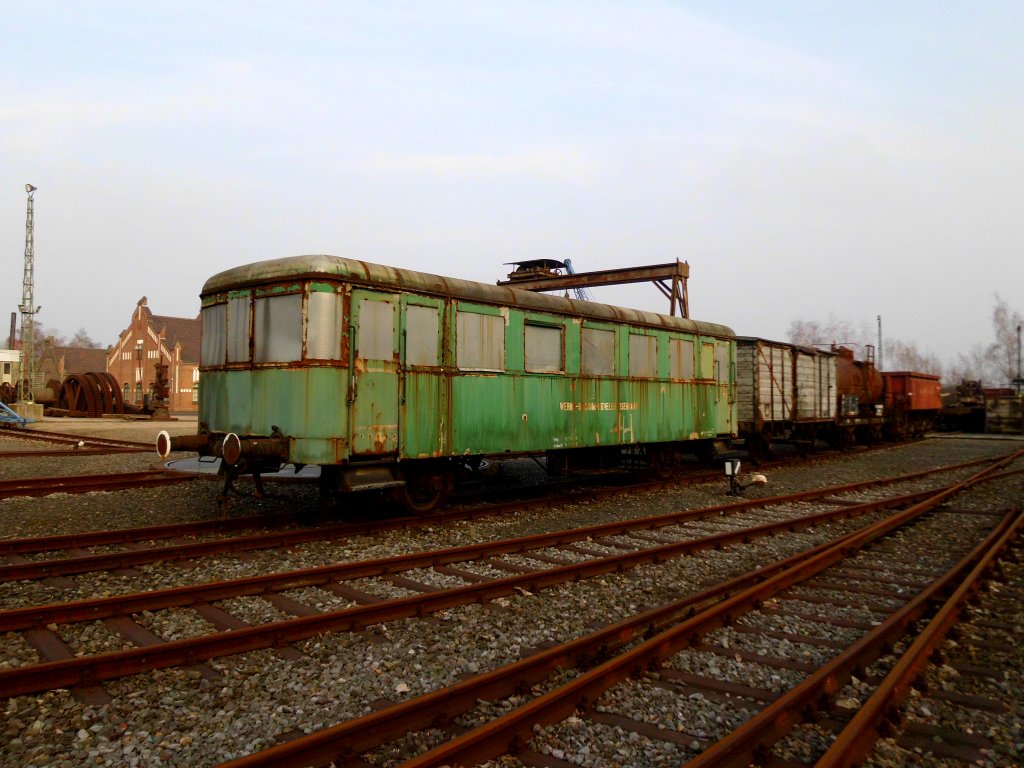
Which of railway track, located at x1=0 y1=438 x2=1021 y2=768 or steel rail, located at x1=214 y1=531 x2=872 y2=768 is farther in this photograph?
railway track, located at x1=0 y1=438 x2=1021 y2=768

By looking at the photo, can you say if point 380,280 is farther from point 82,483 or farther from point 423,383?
point 82,483

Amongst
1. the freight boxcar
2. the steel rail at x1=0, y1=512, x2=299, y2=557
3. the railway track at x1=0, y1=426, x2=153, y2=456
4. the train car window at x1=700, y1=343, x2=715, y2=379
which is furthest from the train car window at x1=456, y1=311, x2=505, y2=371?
the railway track at x1=0, y1=426, x2=153, y2=456

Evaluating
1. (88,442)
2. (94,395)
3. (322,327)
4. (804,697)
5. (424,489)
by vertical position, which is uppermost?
(322,327)

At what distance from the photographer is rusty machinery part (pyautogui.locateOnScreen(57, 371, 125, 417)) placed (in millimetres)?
41750

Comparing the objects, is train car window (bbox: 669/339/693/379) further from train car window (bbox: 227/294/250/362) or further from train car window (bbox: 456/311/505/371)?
train car window (bbox: 227/294/250/362)

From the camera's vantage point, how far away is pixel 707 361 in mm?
15047

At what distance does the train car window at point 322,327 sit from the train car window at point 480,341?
1.96m

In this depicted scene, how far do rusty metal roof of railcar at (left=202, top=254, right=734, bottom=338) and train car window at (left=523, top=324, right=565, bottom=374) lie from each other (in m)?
0.37

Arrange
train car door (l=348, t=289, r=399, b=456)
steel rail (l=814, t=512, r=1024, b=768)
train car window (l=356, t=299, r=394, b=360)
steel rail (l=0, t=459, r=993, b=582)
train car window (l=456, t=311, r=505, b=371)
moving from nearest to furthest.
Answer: steel rail (l=814, t=512, r=1024, b=768) < steel rail (l=0, t=459, r=993, b=582) < train car door (l=348, t=289, r=399, b=456) < train car window (l=356, t=299, r=394, b=360) < train car window (l=456, t=311, r=505, b=371)

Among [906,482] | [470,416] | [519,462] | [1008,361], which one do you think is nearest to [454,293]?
[470,416]

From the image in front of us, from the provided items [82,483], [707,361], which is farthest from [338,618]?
[707,361]

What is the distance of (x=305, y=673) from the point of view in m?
4.57

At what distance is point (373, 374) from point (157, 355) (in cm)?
5657

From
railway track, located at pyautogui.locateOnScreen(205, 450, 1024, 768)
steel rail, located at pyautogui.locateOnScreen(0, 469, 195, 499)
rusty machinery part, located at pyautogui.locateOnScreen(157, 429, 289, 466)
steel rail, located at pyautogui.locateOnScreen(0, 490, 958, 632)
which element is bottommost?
railway track, located at pyautogui.locateOnScreen(205, 450, 1024, 768)
